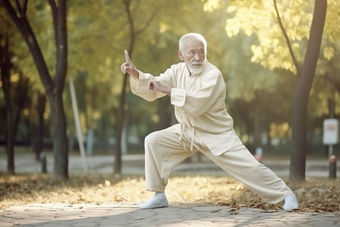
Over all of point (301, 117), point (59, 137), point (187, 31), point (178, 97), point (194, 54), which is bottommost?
point (59, 137)

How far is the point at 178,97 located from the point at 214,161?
0.94 m

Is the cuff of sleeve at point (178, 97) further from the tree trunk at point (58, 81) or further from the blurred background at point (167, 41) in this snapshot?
the tree trunk at point (58, 81)

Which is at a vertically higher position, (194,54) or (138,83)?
(194,54)

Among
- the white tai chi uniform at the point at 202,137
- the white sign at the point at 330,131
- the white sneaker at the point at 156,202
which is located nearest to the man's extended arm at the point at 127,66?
the white tai chi uniform at the point at 202,137

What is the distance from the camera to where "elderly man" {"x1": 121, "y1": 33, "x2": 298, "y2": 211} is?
23.3ft

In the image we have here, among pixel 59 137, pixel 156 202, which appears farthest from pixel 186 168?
pixel 156 202

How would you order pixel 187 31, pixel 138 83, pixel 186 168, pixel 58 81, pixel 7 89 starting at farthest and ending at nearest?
pixel 186 168 < pixel 187 31 < pixel 7 89 < pixel 58 81 < pixel 138 83

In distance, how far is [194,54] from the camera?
742 centimetres

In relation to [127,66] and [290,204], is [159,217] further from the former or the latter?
[127,66]

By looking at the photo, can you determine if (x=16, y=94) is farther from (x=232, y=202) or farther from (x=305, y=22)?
(x=232, y=202)

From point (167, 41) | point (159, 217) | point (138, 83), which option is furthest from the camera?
point (167, 41)

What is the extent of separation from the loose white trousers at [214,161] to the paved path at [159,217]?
0.26 meters

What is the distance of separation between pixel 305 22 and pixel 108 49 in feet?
22.1

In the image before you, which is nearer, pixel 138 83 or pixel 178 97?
pixel 178 97
